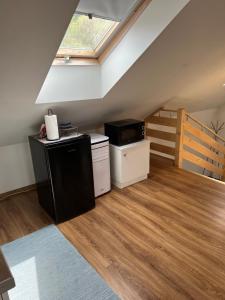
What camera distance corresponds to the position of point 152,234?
2.11 m

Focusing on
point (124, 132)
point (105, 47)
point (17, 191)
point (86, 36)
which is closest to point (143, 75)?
point (105, 47)

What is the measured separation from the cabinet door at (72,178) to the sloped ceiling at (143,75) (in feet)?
1.75

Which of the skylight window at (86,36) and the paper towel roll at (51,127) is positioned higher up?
the skylight window at (86,36)

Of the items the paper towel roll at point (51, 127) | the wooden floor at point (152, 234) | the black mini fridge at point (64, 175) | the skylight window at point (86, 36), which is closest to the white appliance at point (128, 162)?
the wooden floor at point (152, 234)

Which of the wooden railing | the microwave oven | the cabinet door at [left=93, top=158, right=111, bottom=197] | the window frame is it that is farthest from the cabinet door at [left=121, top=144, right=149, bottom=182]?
the window frame

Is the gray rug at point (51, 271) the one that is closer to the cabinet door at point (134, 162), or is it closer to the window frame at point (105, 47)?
the cabinet door at point (134, 162)

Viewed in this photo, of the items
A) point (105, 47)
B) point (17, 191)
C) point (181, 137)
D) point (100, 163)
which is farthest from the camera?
point (181, 137)

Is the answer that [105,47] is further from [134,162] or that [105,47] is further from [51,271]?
[51,271]

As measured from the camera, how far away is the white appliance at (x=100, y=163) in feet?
8.55

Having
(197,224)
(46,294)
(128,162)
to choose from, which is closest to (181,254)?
(197,224)

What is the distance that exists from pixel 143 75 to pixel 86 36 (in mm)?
703

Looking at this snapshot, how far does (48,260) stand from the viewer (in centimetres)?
186

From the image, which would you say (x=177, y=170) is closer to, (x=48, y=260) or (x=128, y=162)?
(x=128, y=162)

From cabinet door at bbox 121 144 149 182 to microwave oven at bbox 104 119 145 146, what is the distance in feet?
0.43
